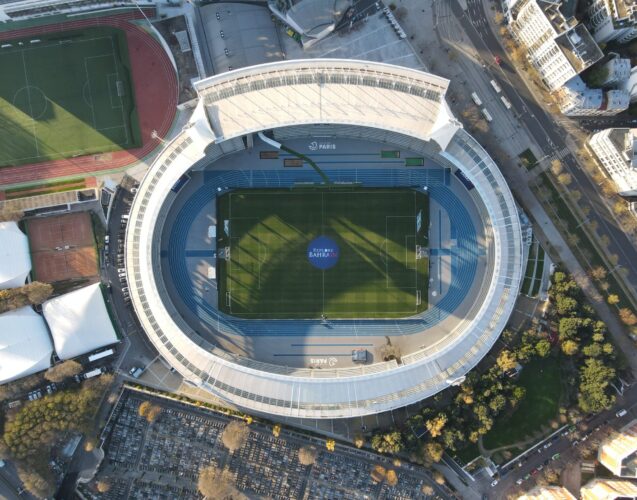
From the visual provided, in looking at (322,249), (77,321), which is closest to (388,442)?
(322,249)

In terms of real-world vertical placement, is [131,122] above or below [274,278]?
above

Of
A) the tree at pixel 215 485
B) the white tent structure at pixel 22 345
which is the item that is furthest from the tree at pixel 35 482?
the tree at pixel 215 485

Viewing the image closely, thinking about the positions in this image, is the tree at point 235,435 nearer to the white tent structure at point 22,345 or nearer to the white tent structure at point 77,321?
the white tent structure at point 77,321

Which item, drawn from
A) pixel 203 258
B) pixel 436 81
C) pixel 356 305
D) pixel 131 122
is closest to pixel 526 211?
pixel 436 81

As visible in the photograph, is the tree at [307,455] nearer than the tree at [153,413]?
Yes

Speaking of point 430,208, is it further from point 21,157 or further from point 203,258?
point 21,157

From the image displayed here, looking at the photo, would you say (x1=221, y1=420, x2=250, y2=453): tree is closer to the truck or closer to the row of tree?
the truck

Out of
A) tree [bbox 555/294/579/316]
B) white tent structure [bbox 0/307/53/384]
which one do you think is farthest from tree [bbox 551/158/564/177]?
white tent structure [bbox 0/307/53/384]
